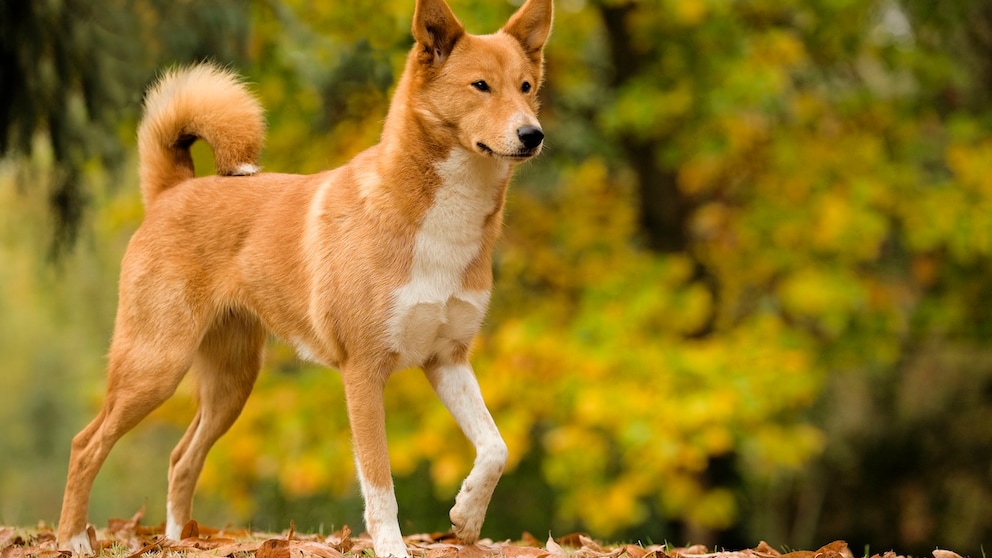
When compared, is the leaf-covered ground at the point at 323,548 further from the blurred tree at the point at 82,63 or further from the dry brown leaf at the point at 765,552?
the blurred tree at the point at 82,63

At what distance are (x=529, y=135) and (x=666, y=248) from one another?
6.73m

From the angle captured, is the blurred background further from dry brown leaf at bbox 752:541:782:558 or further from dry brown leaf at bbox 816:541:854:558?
dry brown leaf at bbox 816:541:854:558

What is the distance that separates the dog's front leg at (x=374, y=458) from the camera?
3762 millimetres

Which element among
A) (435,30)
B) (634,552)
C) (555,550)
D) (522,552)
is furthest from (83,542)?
(435,30)

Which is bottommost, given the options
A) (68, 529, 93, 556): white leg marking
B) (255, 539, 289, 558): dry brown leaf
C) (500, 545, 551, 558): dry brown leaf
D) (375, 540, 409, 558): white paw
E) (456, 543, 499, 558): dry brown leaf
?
(500, 545, 551, 558): dry brown leaf

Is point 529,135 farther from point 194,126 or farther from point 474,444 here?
point 194,126

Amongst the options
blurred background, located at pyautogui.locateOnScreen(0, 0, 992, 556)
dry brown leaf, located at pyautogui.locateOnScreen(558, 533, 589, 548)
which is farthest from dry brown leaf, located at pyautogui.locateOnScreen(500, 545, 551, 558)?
blurred background, located at pyautogui.locateOnScreen(0, 0, 992, 556)

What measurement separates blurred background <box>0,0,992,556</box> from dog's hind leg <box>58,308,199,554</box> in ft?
5.85

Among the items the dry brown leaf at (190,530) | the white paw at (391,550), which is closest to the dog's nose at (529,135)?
the white paw at (391,550)

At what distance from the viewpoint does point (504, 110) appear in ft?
12.4

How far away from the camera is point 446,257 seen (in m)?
3.90

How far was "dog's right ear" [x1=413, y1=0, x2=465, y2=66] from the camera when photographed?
12.7 ft

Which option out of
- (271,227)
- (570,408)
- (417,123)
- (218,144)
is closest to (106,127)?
(218,144)

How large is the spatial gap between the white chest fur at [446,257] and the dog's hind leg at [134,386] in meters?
1.03
